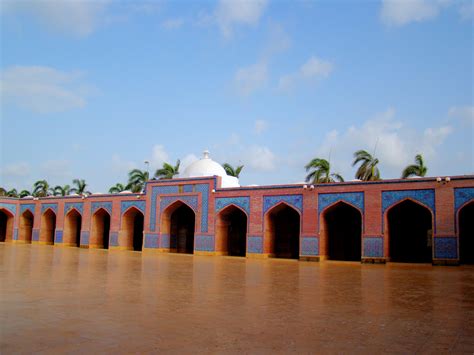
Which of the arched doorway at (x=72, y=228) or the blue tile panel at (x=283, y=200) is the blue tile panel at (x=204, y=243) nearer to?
the blue tile panel at (x=283, y=200)

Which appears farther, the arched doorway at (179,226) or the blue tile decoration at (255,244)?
the arched doorway at (179,226)

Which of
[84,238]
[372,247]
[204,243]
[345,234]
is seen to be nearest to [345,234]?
[345,234]

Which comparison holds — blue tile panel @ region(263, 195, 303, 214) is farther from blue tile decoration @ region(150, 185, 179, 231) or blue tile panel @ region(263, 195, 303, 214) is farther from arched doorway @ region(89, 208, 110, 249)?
arched doorway @ region(89, 208, 110, 249)

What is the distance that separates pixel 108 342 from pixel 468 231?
793 inches

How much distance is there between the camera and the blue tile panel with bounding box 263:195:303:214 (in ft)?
69.0

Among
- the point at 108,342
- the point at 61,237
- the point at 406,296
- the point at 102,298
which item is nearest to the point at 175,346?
the point at 108,342

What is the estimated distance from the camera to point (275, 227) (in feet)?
77.4

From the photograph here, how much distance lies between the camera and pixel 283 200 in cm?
2147

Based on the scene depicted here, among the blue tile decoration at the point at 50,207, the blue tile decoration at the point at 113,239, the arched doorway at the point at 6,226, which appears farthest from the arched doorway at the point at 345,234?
the arched doorway at the point at 6,226

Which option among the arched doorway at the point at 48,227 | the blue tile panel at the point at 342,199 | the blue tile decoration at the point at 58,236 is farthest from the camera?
the arched doorway at the point at 48,227

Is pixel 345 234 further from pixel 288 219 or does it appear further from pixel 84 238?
pixel 84 238

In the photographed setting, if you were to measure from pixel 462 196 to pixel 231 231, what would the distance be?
40.6ft

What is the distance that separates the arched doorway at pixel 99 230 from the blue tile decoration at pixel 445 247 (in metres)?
19.8

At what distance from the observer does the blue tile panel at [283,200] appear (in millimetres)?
21031
